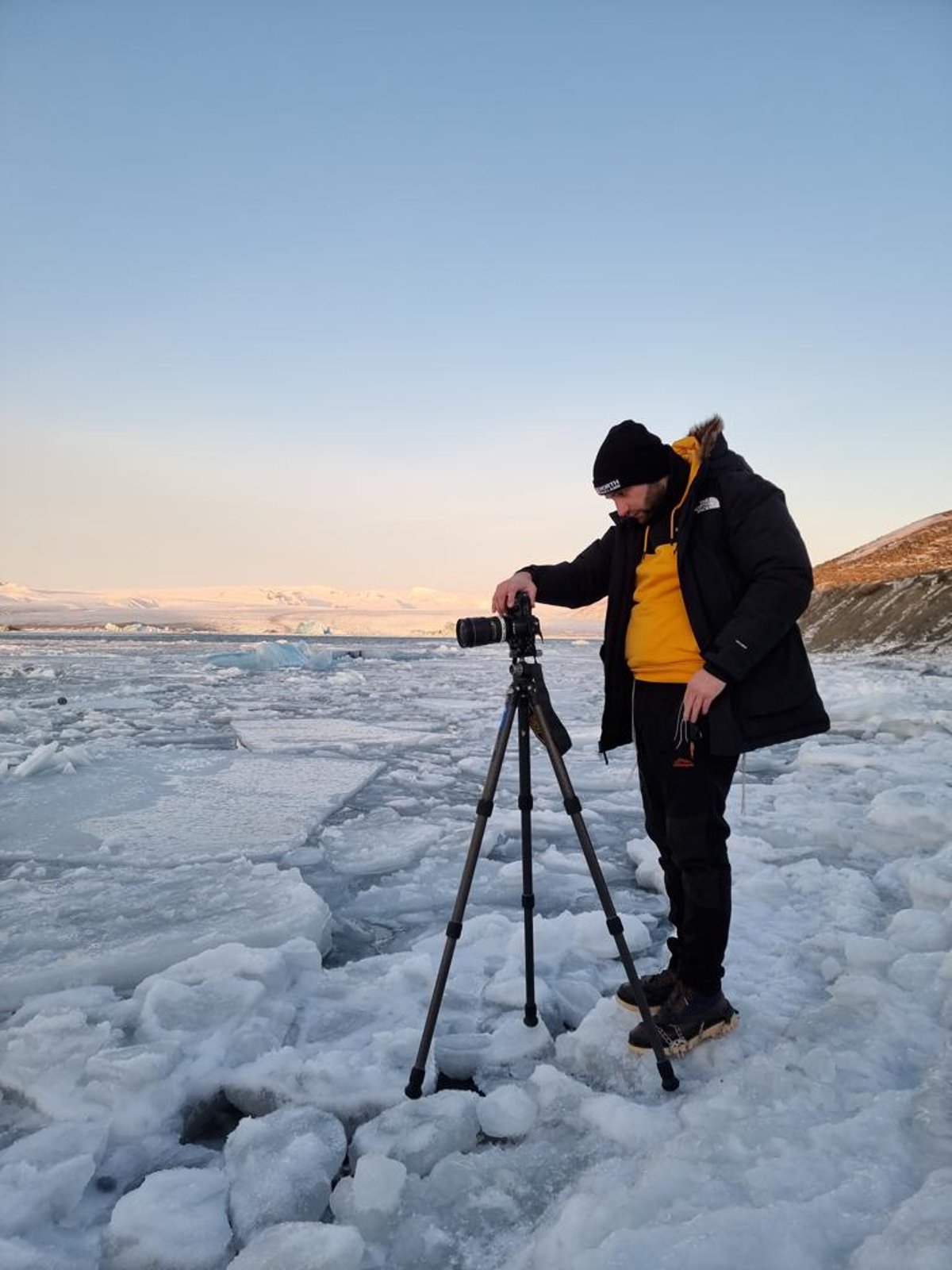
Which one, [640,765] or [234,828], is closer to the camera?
[640,765]

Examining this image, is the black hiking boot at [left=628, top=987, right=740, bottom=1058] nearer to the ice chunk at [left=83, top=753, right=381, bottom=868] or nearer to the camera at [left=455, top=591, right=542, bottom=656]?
the camera at [left=455, top=591, right=542, bottom=656]

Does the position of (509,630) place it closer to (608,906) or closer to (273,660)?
(608,906)

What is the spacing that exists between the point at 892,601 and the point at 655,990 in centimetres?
2481

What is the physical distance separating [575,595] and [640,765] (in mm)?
676

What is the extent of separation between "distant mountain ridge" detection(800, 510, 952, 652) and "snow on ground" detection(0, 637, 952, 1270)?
18259mm

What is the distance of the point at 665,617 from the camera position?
7.86 ft

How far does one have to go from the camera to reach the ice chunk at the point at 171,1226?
154cm

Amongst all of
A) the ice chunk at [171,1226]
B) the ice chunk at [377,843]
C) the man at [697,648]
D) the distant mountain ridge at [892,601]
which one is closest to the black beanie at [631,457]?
the man at [697,648]

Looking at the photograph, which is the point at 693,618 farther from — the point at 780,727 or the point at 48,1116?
the point at 48,1116

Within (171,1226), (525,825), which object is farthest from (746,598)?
(171,1226)

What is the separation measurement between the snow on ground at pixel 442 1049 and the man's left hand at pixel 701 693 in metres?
1.02

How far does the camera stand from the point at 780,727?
2.24m

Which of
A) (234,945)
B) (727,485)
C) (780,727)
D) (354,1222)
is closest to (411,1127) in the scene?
(354,1222)

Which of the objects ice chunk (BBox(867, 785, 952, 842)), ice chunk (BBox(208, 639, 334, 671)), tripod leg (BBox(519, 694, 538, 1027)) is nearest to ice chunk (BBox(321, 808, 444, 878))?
tripod leg (BBox(519, 694, 538, 1027))
